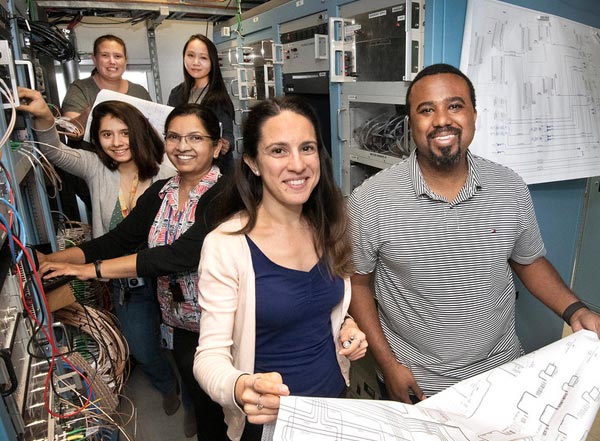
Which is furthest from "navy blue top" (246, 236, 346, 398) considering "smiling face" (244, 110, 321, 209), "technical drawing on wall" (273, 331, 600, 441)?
"technical drawing on wall" (273, 331, 600, 441)

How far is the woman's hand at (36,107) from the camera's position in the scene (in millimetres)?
1353

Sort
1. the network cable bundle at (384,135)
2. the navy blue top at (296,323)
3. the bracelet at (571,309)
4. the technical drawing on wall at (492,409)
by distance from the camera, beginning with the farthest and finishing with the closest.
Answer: the network cable bundle at (384,135) < the bracelet at (571,309) < the navy blue top at (296,323) < the technical drawing on wall at (492,409)

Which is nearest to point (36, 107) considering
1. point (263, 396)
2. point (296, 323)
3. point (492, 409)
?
point (296, 323)

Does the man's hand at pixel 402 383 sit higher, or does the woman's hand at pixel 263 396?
the woman's hand at pixel 263 396

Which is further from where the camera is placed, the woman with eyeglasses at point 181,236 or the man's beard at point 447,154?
the woman with eyeglasses at point 181,236

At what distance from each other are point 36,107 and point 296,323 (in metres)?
1.12

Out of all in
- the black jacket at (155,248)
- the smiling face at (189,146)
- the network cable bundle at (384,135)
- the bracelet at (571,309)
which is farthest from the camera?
Result: the network cable bundle at (384,135)

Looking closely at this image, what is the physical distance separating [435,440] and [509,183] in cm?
80

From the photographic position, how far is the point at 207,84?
2566 mm

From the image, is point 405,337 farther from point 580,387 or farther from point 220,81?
point 220,81

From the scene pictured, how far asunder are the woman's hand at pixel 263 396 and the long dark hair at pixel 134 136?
1279 millimetres

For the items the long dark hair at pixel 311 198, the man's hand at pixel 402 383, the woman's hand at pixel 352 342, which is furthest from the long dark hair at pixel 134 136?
the man's hand at pixel 402 383

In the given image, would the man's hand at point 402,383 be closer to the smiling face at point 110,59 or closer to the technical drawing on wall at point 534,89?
the technical drawing on wall at point 534,89

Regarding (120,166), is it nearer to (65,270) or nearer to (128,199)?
(128,199)
